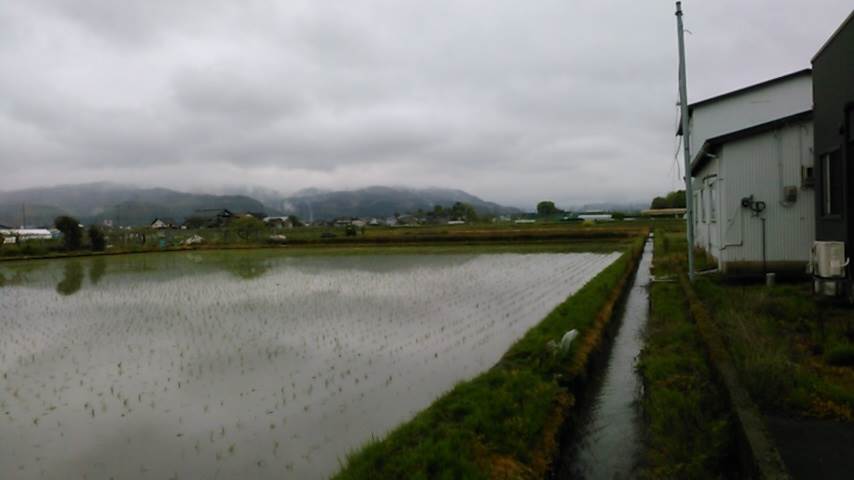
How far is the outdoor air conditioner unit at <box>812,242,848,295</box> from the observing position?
7.52 metres

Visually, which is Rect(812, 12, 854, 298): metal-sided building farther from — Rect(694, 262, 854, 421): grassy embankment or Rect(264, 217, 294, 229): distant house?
Rect(264, 217, 294, 229): distant house

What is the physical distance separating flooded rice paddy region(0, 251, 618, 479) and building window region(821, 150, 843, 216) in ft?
16.0

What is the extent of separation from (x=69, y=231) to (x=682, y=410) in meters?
44.3

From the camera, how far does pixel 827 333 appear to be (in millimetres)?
6090

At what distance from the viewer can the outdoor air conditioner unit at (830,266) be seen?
752 cm

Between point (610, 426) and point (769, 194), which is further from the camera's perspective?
point (769, 194)

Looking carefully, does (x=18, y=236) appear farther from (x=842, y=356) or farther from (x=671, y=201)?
(x=671, y=201)

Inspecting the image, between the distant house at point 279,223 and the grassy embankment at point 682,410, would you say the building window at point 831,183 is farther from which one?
the distant house at point 279,223

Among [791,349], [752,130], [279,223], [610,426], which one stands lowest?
[610,426]

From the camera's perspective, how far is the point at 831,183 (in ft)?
28.1

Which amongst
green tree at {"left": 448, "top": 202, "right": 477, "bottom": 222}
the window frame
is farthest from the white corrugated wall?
green tree at {"left": 448, "top": 202, "right": 477, "bottom": 222}

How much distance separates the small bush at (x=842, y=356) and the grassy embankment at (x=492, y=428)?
92.2 inches

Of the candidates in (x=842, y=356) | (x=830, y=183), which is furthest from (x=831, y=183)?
(x=842, y=356)

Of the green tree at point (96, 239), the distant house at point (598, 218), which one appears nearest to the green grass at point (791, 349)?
the green tree at point (96, 239)
